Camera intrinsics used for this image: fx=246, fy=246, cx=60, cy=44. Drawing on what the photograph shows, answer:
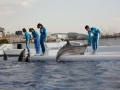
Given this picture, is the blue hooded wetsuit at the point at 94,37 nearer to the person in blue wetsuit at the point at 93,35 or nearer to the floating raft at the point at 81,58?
the person in blue wetsuit at the point at 93,35

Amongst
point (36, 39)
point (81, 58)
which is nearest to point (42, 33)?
point (36, 39)

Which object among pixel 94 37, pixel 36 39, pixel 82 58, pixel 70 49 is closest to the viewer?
pixel 82 58

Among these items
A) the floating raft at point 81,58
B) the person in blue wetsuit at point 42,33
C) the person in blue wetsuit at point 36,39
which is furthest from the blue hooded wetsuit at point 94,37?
the person in blue wetsuit at point 36,39

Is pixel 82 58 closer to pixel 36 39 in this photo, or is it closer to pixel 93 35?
pixel 93 35

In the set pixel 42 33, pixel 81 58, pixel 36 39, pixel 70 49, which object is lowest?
pixel 81 58

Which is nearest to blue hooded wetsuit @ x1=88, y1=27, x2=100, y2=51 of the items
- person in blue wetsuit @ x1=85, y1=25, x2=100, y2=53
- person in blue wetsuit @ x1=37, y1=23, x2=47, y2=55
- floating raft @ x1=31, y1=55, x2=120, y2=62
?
person in blue wetsuit @ x1=85, y1=25, x2=100, y2=53

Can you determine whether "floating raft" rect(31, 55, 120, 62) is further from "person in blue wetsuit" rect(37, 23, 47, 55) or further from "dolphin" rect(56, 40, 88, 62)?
"person in blue wetsuit" rect(37, 23, 47, 55)

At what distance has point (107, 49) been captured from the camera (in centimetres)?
1588

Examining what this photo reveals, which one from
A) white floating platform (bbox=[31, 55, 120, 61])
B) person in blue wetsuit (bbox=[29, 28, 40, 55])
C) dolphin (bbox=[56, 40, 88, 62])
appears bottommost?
white floating platform (bbox=[31, 55, 120, 61])

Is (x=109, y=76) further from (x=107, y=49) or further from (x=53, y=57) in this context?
(x=107, y=49)

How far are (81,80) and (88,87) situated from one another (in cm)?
93

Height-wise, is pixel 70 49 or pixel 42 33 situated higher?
pixel 42 33

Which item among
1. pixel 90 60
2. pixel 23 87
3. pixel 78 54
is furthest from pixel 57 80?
pixel 78 54

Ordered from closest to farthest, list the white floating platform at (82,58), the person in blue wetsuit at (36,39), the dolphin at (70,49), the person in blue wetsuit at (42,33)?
the white floating platform at (82,58) < the dolphin at (70,49) < the person in blue wetsuit at (42,33) < the person in blue wetsuit at (36,39)
